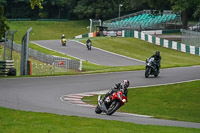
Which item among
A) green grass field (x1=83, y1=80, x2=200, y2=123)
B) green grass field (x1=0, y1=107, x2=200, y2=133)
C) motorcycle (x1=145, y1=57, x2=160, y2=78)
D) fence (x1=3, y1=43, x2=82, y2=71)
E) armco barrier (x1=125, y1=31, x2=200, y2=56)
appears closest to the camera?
green grass field (x1=0, y1=107, x2=200, y2=133)

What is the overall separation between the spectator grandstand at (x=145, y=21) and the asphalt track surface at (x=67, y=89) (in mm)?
41375

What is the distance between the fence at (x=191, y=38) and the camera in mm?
56500

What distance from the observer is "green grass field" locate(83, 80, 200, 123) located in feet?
60.1

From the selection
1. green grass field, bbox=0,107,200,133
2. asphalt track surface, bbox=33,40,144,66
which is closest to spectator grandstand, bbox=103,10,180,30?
asphalt track surface, bbox=33,40,144,66

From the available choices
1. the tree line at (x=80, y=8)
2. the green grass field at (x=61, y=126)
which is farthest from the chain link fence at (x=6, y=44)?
the tree line at (x=80, y=8)

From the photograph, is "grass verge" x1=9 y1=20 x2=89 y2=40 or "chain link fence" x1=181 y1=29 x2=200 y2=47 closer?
"chain link fence" x1=181 y1=29 x2=200 y2=47

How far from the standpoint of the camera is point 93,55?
50.6 metres

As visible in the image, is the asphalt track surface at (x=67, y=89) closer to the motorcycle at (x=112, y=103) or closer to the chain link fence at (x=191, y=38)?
the motorcycle at (x=112, y=103)

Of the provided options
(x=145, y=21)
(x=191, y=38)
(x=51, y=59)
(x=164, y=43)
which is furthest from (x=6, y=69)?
(x=145, y=21)

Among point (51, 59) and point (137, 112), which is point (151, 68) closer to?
point (137, 112)

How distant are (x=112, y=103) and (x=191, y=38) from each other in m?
42.7

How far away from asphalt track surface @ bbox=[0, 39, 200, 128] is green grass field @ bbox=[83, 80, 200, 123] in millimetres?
1584

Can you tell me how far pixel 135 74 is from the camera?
32281mm

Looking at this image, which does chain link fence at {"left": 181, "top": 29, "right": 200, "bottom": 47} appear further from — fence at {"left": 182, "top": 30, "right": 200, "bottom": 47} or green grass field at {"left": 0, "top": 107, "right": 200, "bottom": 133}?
green grass field at {"left": 0, "top": 107, "right": 200, "bottom": 133}
